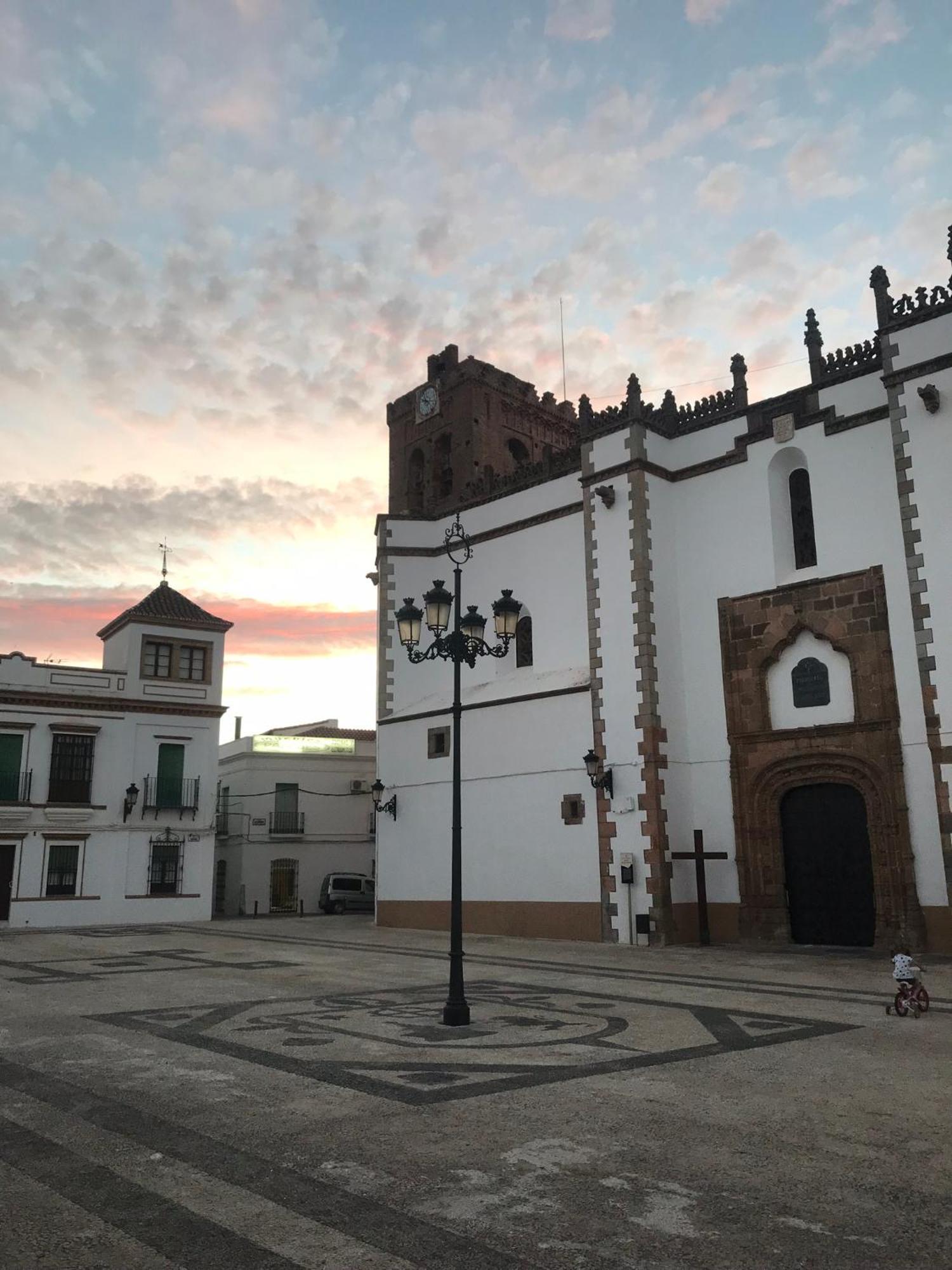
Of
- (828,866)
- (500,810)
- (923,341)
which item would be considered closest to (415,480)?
(500,810)

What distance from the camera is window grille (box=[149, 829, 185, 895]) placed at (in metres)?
31.3

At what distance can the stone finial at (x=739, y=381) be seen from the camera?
71.3ft

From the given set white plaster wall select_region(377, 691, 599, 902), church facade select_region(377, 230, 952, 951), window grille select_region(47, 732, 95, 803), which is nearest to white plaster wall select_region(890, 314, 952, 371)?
church facade select_region(377, 230, 952, 951)

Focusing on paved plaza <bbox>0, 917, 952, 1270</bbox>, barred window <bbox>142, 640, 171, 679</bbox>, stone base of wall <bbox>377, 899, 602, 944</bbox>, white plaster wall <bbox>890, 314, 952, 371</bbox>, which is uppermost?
white plaster wall <bbox>890, 314, 952, 371</bbox>

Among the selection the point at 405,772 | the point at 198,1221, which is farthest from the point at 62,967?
the point at 198,1221

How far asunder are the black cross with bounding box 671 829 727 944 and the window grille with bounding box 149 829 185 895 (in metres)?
18.2

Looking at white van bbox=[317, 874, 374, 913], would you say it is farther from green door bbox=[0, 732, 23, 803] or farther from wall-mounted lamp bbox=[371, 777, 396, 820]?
green door bbox=[0, 732, 23, 803]

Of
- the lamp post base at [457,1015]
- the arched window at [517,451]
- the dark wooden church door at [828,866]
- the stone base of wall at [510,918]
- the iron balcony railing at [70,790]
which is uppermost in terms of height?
the arched window at [517,451]

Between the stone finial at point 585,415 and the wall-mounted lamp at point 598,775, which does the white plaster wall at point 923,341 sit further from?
the wall-mounted lamp at point 598,775

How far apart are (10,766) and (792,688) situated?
22820mm

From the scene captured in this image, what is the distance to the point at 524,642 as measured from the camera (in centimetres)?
2494

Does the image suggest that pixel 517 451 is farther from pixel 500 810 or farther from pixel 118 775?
pixel 118 775

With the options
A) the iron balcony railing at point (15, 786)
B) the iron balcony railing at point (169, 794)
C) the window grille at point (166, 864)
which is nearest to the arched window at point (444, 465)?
the iron balcony railing at point (169, 794)

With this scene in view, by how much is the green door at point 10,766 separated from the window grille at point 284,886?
1107 centimetres
